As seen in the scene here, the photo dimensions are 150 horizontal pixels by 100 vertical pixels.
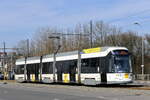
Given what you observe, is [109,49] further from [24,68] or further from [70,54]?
[24,68]

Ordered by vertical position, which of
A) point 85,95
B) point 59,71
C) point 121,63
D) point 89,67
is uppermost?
point 121,63

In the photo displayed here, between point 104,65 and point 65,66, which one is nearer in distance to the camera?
point 104,65

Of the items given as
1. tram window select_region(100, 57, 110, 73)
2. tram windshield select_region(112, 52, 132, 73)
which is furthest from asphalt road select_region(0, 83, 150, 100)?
tram windshield select_region(112, 52, 132, 73)

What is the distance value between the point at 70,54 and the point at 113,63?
653cm

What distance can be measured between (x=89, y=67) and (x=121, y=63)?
10.2 feet

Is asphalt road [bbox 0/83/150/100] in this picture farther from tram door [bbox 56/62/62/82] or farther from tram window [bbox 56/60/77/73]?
tram door [bbox 56/62/62/82]

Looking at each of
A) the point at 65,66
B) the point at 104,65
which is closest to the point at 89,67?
the point at 104,65

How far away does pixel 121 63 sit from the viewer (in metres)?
26.5

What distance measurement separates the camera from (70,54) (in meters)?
31.8

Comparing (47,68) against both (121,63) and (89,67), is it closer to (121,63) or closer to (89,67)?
(89,67)

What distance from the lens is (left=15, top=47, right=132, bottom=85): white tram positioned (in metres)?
26.2

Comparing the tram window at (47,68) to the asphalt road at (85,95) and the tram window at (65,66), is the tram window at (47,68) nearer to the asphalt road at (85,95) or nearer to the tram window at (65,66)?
the tram window at (65,66)

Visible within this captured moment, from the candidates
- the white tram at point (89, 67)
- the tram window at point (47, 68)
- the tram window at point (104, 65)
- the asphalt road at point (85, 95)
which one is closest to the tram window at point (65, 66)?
the white tram at point (89, 67)

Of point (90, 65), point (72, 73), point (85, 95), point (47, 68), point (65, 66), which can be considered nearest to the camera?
point (85, 95)
